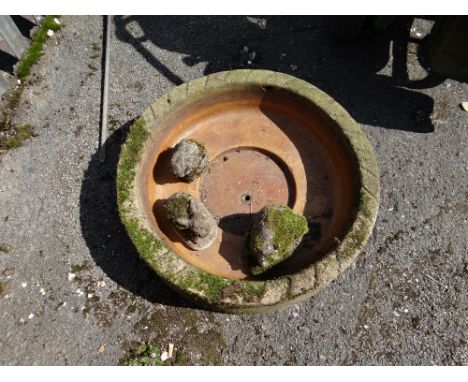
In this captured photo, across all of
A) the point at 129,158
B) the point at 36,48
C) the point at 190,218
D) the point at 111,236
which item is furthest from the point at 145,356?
the point at 36,48

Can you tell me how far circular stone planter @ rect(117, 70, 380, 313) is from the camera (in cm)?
366

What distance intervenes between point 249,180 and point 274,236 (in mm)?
978

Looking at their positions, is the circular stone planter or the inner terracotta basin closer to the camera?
the circular stone planter

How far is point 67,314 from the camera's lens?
4453mm

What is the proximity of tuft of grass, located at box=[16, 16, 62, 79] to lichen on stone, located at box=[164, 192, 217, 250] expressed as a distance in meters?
3.18

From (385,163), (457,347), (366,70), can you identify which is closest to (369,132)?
(385,163)

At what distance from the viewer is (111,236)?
475 centimetres

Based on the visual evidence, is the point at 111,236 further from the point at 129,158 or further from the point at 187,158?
the point at 187,158

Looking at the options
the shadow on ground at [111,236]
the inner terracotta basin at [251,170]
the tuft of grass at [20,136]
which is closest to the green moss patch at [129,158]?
the inner terracotta basin at [251,170]

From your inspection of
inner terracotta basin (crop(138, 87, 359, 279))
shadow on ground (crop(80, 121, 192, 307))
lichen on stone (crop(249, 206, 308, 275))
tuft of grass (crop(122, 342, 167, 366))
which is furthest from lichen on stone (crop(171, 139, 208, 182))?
tuft of grass (crop(122, 342, 167, 366))

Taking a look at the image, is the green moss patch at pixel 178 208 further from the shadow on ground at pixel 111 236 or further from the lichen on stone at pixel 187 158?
the shadow on ground at pixel 111 236

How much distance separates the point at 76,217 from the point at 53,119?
1.44 m

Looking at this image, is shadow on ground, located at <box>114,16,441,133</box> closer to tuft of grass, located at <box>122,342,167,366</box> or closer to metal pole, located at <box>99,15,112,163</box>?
metal pole, located at <box>99,15,112,163</box>

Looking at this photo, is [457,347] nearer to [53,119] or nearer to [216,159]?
[216,159]
